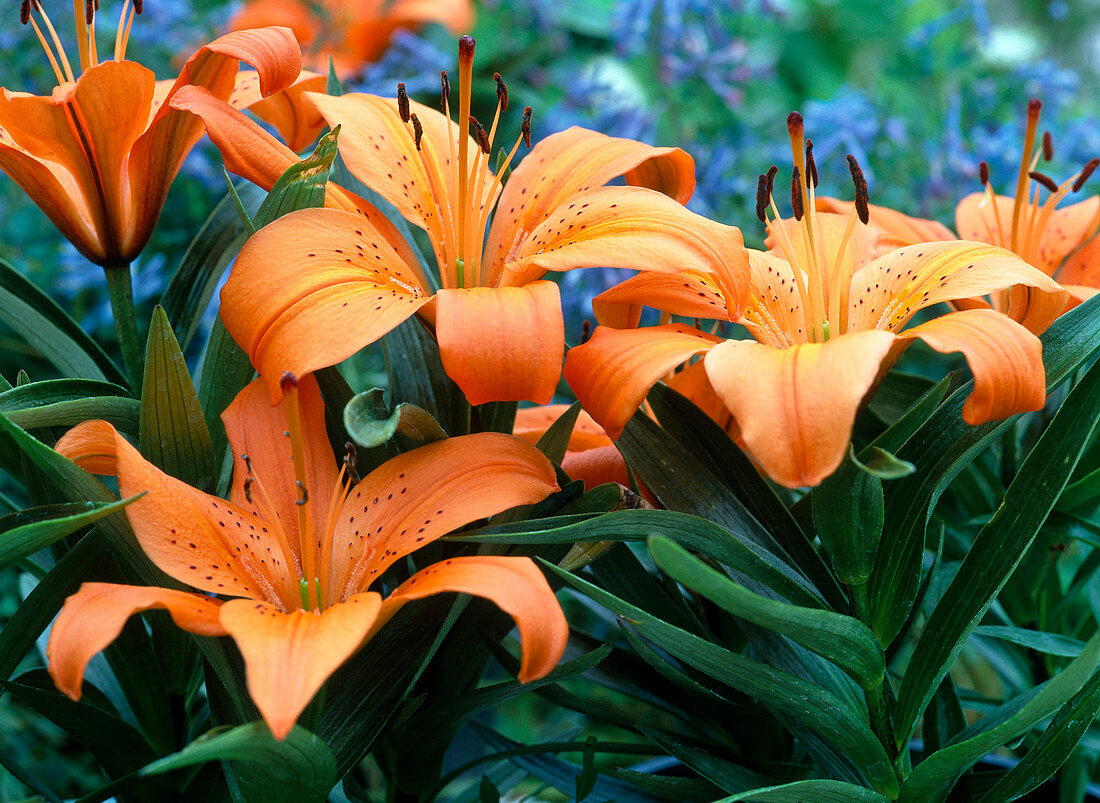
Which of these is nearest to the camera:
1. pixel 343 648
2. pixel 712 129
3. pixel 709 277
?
pixel 343 648

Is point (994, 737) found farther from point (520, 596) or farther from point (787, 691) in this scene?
point (520, 596)

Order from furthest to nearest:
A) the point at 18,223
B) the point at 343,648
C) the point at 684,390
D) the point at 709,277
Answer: the point at 18,223, the point at 684,390, the point at 709,277, the point at 343,648

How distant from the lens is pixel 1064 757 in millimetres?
507

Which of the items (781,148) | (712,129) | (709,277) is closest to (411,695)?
(709,277)

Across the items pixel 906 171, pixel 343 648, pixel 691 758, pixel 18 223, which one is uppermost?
pixel 906 171

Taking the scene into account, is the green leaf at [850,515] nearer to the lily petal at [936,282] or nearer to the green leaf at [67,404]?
the lily petal at [936,282]

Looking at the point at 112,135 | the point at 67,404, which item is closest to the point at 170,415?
the point at 67,404

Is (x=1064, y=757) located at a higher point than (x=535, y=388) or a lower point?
lower

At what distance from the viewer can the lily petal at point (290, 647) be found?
339 mm

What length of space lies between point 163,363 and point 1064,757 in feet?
1.73

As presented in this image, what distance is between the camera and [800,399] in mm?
379

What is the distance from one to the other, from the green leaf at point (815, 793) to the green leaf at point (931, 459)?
91mm

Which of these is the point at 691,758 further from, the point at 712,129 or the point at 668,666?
the point at 712,129

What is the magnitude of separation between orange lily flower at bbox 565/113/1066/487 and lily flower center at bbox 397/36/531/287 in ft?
0.31
